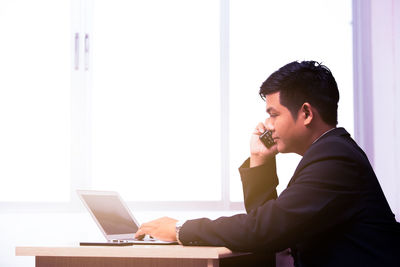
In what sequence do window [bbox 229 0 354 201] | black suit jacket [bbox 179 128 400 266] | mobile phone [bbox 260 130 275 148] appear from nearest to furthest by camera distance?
black suit jacket [bbox 179 128 400 266]
mobile phone [bbox 260 130 275 148]
window [bbox 229 0 354 201]

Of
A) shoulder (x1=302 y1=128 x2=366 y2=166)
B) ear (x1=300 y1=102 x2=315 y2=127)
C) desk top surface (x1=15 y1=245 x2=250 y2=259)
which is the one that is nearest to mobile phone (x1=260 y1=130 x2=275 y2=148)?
ear (x1=300 y1=102 x2=315 y2=127)

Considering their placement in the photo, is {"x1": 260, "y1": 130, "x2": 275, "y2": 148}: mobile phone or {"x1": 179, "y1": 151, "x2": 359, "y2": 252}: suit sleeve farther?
{"x1": 260, "y1": 130, "x2": 275, "y2": 148}: mobile phone

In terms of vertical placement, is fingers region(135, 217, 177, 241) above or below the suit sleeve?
below

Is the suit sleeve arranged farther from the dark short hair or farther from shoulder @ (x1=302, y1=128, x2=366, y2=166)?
the dark short hair

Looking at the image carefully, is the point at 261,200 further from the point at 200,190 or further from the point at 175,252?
the point at 200,190

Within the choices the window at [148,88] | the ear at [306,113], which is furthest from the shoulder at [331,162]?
the window at [148,88]

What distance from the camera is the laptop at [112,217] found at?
201 cm

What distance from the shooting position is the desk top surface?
63.8 inches

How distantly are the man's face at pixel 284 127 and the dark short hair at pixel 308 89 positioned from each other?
0.02 meters

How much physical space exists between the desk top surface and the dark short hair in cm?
55

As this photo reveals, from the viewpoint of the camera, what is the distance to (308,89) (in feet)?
6.23

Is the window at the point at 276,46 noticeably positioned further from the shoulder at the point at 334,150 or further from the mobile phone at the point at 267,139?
the shoulder at the point at 334,150

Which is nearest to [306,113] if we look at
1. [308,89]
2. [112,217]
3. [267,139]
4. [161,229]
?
[308,89]

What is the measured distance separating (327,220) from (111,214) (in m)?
0.88
